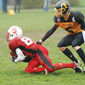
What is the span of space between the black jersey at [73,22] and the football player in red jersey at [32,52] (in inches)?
29.0

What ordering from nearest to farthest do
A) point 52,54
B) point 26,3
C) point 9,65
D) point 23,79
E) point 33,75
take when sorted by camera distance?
point 23,79 < point 33,75 < point 9,65 < point 52,54 < point 26,3

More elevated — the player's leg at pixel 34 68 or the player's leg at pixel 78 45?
the player's leg at pixel 78 45

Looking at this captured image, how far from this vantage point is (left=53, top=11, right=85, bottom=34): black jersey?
6.42 meters

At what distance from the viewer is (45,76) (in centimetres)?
621

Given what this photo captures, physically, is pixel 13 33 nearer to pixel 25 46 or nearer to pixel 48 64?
pixel 25 46

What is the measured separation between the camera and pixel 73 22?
21.2ft

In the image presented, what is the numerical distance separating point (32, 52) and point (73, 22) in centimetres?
113

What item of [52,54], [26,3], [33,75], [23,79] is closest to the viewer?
[23,79]

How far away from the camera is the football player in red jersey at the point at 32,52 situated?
20.6ft

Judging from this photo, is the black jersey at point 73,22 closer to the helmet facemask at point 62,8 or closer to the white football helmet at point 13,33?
the helmet facemask at point 62,8

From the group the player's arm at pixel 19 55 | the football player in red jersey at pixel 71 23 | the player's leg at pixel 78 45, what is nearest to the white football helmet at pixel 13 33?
the player's arm at pixel 19 55

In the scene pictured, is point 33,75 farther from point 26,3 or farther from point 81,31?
point 26,3

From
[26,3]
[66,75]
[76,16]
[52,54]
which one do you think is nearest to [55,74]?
[66,75]

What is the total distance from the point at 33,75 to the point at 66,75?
71 cm
